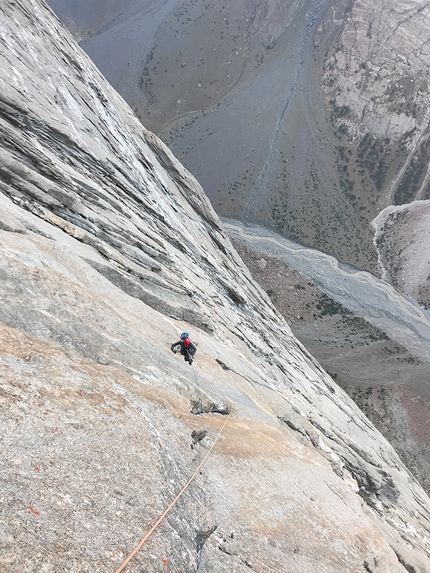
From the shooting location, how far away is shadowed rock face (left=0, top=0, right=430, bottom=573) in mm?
6277

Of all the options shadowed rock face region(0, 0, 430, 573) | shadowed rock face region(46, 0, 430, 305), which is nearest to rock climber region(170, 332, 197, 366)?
shadowed rock face region(0, 0, 430, 573)

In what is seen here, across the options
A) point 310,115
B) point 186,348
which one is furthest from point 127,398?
point 310,115

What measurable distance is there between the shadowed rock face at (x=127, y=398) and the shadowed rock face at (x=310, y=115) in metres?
52.7

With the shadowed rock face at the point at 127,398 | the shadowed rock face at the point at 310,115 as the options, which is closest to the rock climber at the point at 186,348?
the shadowed rock face at the point at 127,398

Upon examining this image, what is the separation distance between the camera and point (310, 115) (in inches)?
3231

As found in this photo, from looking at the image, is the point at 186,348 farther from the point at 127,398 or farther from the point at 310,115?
the point at 310,115

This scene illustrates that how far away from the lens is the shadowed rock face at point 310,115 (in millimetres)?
73062

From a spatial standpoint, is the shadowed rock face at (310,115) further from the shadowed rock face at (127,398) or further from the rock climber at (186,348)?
the rock climber at (186,348)

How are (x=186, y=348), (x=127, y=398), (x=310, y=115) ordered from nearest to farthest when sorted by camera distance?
(x=127, y=398) → (x=186, y=348) → (x=310, y=115)

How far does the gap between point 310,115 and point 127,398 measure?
86.0 metres

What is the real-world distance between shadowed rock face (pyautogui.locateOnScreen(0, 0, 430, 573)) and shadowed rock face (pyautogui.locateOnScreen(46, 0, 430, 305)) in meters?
52.7

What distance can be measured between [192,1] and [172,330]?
117m

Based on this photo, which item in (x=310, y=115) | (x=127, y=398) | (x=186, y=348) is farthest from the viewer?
(x=310, y=115)

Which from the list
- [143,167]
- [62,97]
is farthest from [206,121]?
[62,97]
